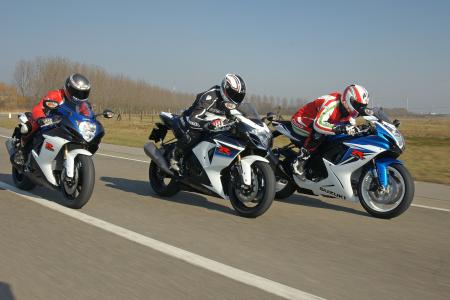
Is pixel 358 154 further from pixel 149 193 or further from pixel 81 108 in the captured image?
pixel 81 108

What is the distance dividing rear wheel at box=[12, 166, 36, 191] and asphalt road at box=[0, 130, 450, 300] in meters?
0.31

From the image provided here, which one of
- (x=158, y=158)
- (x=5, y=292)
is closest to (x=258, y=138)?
(x=158, y=158)

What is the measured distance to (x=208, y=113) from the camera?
6750mm

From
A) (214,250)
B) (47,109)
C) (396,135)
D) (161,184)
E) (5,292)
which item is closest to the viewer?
(5,292)

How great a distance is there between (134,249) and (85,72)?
9634 cm

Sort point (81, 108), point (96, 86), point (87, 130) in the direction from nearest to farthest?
1. point (87, 130)
2. point (81, 108)
3. point (96, 86)

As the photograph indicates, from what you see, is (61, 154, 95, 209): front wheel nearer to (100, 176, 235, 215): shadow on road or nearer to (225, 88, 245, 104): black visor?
(100, 176, 235, 215): shadow on road

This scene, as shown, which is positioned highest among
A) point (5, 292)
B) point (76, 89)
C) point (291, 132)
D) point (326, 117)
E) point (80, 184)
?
point (76, 89)

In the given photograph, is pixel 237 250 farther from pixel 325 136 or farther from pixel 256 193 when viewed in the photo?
pixel 325 136

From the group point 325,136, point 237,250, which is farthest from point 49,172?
point 325,136

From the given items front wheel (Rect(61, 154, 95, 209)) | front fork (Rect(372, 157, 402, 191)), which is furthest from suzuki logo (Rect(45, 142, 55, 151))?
front fork (Rect(372, 157, 402, 191))

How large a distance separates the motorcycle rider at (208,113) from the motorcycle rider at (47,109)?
4.29 feet

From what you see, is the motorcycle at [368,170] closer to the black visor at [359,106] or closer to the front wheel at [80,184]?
the black visor at [359,106]

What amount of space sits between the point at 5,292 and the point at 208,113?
12.3 feet
